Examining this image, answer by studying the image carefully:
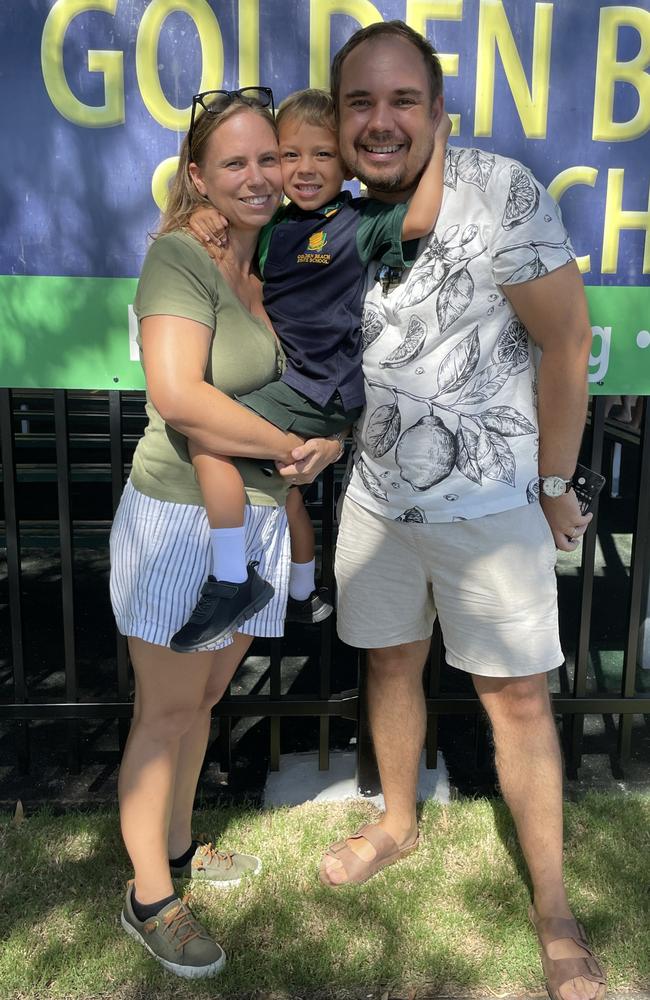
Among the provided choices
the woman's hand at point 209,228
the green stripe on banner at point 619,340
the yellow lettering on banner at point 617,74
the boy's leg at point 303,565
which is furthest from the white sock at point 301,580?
the yellow lettering on banner at point 617,74

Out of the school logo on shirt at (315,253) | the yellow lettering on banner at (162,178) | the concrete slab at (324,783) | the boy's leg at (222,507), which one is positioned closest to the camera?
the boy's leg at (222,507)

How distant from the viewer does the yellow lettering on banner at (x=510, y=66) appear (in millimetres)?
2543

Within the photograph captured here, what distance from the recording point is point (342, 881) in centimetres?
263

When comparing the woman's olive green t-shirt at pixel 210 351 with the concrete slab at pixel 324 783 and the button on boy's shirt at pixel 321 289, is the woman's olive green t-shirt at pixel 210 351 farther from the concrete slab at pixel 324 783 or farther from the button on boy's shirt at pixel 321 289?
the concrete slab at pixel 324 783

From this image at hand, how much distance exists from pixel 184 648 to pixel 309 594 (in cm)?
64

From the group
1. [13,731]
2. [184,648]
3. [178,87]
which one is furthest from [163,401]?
[13,731]

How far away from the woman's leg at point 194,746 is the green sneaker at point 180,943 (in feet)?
0.83

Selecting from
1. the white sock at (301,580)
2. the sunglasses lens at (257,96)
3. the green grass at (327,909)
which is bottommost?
the green grass at (327,909)

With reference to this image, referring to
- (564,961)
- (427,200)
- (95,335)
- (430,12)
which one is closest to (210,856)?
(564,961)

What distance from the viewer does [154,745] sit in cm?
228

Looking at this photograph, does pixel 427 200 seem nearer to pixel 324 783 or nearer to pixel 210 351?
pixel 210 351

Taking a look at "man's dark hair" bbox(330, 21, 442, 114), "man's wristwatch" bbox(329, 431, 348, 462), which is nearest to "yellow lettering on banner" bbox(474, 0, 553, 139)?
"man's dark hair" bbox(330, 21, 442, 114)

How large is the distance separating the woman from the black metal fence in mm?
607

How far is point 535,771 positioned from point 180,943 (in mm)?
991
